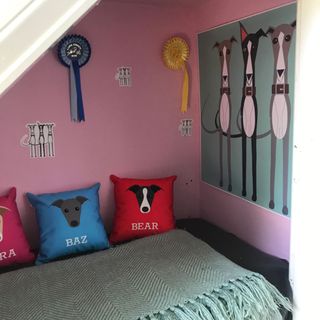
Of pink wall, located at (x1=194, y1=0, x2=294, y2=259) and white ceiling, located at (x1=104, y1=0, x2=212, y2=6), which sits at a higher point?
white ceiling, located at (x1=104, y1=0, x2=212, y2=6)

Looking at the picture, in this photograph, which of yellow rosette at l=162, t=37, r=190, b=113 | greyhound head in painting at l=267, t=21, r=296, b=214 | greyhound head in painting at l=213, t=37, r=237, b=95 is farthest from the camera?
yellow rosette at l=162, t=37, r=190, b=113

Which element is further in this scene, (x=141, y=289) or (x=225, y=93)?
(x=225, y=93)

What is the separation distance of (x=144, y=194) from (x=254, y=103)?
0.76 meters

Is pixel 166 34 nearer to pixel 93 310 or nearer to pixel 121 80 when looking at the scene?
pixel 121 80

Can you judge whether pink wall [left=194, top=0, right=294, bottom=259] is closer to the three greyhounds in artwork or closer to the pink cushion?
the three greyhounds in artwork

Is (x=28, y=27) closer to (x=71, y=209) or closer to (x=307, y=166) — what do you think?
(x=307, y=166)

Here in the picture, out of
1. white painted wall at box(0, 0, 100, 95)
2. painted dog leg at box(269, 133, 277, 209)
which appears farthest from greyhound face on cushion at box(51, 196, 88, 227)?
white painted wall at box(0, 0, 100, 95)

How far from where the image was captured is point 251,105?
1.82m

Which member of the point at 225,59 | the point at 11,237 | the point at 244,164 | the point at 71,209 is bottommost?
the point at 11,237

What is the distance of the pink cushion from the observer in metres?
1.74

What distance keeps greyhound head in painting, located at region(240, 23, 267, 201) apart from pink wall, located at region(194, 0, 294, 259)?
10 centimetres

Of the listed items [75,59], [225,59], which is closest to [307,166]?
[225,59]

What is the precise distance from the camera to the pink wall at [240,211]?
1709mm

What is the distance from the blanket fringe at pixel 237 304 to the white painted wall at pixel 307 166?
0.33 feet
